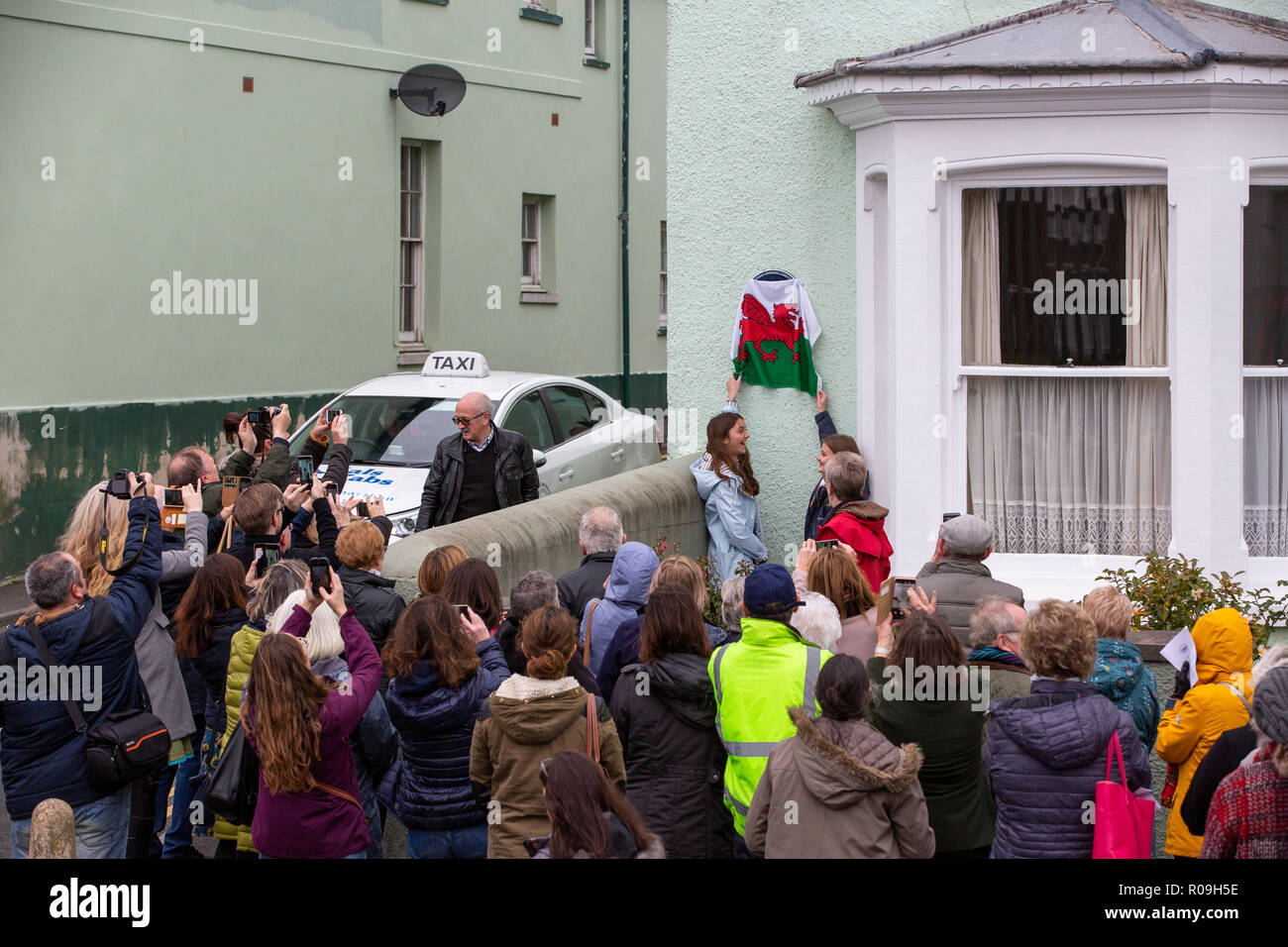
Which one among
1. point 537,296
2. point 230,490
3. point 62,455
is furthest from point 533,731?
point 537,296

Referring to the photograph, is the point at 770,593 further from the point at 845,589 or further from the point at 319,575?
the point at 319,575

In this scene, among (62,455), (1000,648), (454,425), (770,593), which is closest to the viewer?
(770,593)

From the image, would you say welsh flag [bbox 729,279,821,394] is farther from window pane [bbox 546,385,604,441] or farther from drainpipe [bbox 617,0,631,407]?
drainpipe [bbox 617,0,631,407]

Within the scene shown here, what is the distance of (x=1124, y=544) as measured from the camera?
9070 mm

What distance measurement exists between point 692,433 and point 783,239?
1.49 meters

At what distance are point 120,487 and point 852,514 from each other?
3.69 metres

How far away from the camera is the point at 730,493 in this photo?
33.0 ft

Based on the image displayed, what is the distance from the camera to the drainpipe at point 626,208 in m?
24.3

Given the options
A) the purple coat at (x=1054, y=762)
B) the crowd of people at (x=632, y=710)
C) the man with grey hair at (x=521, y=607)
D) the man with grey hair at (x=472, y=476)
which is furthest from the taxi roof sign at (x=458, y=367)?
the purple coat at (x=1054, y=762)

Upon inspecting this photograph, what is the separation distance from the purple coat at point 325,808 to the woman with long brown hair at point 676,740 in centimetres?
97

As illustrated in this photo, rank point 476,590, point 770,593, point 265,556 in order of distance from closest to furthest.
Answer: point 770,593
point 476,590
point 265,556

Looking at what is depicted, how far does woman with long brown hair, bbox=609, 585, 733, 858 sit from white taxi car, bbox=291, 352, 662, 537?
19.4 feet
